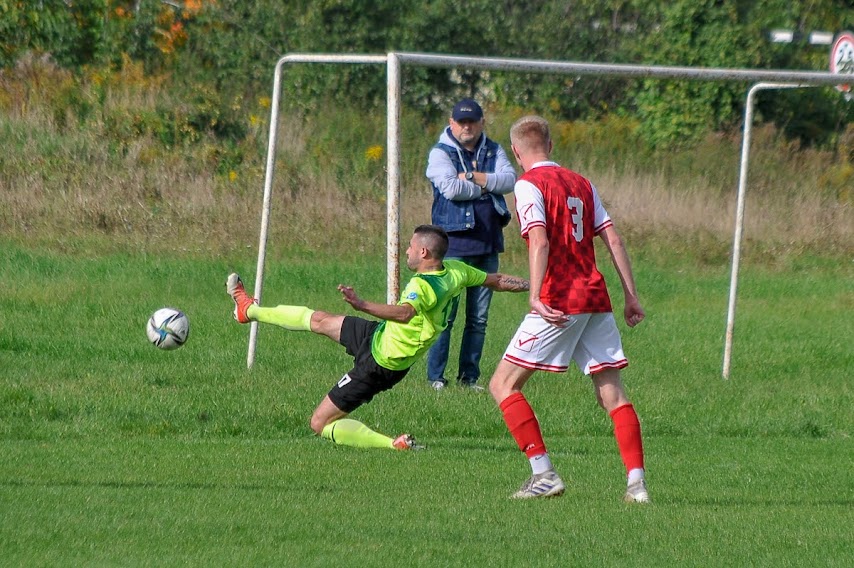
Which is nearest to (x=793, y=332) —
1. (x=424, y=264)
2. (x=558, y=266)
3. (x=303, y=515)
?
(x=424, y=264)

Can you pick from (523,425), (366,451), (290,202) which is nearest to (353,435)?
(366,451)

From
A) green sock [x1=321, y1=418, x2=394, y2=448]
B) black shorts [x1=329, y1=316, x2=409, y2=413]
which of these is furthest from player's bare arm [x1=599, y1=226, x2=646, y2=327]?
green sock [x1=321, y1=418, x2=394, y2=448]

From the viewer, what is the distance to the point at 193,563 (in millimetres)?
5375

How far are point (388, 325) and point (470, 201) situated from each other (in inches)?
83.2

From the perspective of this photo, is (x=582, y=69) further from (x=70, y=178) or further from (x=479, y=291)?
(x=70, y=178)

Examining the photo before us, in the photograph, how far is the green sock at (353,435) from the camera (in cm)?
886

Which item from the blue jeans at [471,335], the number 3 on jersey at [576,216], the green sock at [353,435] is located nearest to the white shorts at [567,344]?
the number 3 on jersey at [576,216]

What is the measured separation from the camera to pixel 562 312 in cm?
685

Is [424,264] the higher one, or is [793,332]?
[424,264]

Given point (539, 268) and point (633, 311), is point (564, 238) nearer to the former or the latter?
point (539, 268)

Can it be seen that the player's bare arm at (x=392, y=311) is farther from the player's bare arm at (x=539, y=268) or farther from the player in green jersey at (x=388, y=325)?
the player's bare arm at (x=539, y=268)

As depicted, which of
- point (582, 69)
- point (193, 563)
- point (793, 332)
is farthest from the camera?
point (793, 332)

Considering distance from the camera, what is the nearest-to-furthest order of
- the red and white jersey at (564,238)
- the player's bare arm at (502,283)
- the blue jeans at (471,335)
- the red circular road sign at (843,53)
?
the red and white jersey at (564,238) < the player's bare arm at (502,283) < the blue jeans at (471,335) < the red circular road sign at (843,53)

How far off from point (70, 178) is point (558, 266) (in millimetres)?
13245
